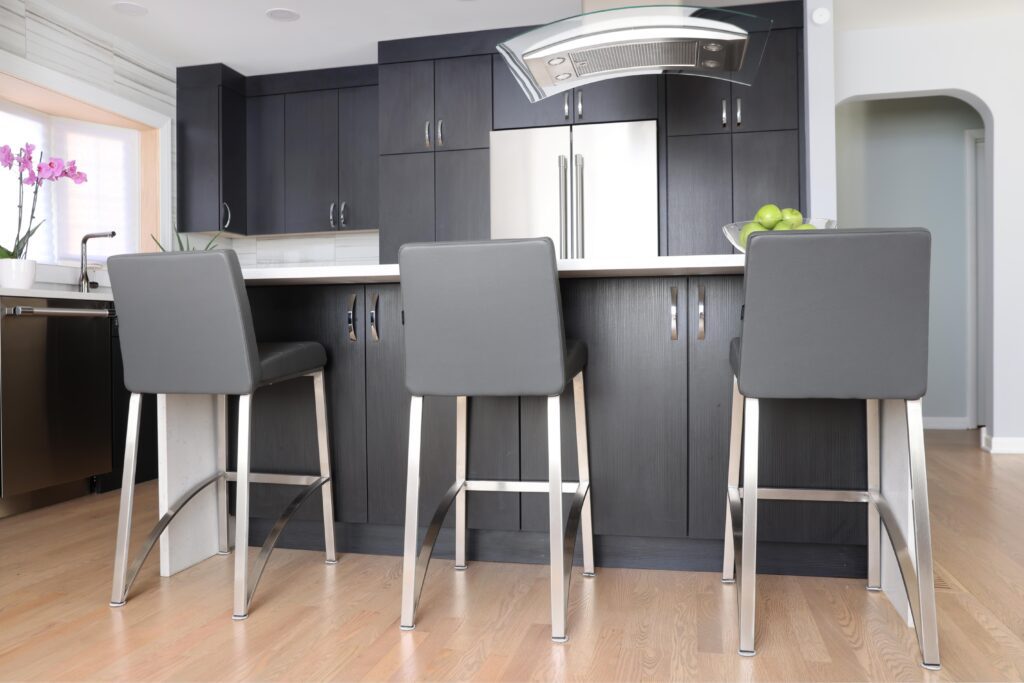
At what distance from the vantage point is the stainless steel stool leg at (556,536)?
1.70m

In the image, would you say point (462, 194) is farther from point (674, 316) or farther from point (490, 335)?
point (490, 335)

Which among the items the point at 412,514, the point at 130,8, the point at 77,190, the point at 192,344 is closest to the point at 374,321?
the point at 192,344

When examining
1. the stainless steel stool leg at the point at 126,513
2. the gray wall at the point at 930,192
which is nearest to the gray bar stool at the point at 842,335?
the stainless steel stool leg at the point at 126,513

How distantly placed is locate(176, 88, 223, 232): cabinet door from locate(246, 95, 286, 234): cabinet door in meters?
0.30

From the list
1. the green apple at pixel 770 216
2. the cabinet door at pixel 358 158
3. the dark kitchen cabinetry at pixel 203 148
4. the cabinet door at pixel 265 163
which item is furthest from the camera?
the cabinet door at pixel 265 163

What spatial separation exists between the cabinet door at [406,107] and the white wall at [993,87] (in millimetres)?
2310

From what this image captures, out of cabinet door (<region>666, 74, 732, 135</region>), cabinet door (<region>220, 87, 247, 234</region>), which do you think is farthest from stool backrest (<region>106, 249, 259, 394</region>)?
cabinet door (<region>220, 87, 247, 234</region>)

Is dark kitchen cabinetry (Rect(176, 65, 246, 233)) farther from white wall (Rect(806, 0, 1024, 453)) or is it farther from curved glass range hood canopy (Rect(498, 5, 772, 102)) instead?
white wall (Rect(806, 0, 1024, 453))

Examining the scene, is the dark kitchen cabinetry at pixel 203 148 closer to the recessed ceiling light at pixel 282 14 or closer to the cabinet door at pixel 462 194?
the recessed ceiling light at pixel 282 14

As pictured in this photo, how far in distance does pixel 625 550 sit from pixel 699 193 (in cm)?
229

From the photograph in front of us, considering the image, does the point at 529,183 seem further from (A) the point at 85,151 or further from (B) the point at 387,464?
(A) the point at 85,151

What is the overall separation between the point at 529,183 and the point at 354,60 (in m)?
1.44

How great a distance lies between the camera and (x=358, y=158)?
466 centimetres

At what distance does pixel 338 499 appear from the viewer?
2320 mm
